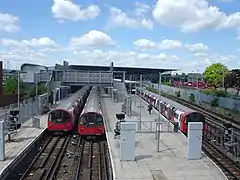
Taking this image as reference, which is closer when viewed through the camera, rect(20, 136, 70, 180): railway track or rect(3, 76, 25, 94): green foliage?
rect(20, 136, 70, 180): railway track

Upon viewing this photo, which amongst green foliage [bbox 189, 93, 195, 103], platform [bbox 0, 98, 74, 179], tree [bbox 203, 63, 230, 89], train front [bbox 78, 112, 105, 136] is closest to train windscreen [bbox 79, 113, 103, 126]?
train front [bbox 78, 112, 105, 136]

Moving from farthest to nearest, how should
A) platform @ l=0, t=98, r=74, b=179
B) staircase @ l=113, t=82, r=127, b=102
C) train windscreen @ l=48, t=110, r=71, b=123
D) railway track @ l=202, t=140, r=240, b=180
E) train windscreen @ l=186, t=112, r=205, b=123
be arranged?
staircase @ l=113, t=82, r=127, b=102
train windscreen @ l=48, t=110, r=71, b=123
train windscreen @ l=186, t=112, r=205, b=123
railway track @ l=202, t=140, r=240, b=180
platform @ l=0, t=98, r=74, b=179

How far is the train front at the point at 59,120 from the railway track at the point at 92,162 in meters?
2.27

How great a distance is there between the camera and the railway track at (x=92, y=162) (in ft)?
60.6

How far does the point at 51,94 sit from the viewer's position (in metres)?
49.8

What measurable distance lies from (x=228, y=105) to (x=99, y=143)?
2655cm

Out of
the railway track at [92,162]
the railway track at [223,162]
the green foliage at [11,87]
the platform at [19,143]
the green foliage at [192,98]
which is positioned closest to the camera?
the platform at [19,143]

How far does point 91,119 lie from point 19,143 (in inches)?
247

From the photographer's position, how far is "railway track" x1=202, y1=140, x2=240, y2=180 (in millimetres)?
18172

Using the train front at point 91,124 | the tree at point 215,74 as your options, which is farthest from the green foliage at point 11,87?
the tree at point 215,74

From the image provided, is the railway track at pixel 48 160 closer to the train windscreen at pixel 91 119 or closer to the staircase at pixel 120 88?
the train windscreen at pixel 91 119

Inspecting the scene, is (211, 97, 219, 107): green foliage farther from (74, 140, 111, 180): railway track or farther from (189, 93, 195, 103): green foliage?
(74, 140, 111, 180): railway track

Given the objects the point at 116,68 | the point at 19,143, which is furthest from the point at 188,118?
the point at 116,68

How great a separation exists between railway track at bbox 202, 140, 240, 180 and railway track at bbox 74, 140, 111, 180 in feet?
21.1
